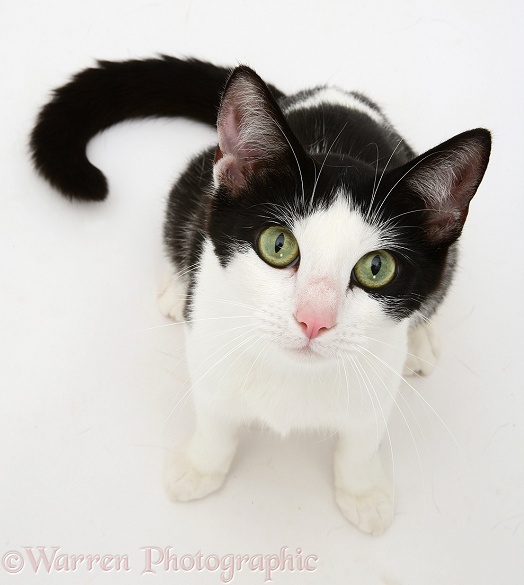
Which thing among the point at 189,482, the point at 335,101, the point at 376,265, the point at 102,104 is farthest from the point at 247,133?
the point at 102,104

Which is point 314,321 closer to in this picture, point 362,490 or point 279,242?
point 279,242

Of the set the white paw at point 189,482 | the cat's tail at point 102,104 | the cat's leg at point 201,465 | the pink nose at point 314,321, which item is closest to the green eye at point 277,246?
the pink nose at point 314,321

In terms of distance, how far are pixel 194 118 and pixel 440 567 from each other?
1370 millimetres

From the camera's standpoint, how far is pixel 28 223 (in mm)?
2072

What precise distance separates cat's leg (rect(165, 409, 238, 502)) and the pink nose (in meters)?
0.53

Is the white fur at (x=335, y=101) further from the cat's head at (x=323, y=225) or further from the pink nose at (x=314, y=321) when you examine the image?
the pink nose at (x=314, y=321)

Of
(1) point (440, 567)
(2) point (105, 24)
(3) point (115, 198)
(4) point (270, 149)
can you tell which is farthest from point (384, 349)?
(2) point (105, 24)

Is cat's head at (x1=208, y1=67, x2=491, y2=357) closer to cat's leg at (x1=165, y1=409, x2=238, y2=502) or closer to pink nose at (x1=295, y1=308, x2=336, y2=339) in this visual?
pink nose at (x1=295, y1=308, x2=336, y2=339)

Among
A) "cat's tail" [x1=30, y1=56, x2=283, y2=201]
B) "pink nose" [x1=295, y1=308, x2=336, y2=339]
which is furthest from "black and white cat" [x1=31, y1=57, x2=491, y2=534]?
"cat's tail" [x1=30, y1=56, x2=283, y2=201]

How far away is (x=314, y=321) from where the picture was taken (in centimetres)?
115

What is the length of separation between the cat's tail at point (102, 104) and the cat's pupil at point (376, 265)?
39.1 inches

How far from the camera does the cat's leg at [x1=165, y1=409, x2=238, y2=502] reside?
1639mm

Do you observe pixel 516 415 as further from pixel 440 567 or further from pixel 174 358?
pixel 174 358

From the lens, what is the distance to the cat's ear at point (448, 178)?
3.87 feet
